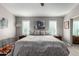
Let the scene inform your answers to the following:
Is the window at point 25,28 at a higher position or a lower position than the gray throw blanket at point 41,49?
higher

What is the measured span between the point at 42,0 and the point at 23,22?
27.6ft

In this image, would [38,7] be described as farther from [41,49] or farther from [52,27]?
[52,27]

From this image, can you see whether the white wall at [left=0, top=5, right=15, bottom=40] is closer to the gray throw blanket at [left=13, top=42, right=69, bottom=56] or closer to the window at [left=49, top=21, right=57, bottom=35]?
the gray throw blanket at [left=13, top=42, right=69, bottom=56]

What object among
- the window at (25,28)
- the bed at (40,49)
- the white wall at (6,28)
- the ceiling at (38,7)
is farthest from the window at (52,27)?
the bed at (40,49)

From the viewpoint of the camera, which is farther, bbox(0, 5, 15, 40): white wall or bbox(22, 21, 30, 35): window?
bbox(22, 21, 30, 35): window

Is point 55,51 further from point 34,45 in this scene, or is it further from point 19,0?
point 19,0

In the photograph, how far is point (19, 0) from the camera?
85 centimetres

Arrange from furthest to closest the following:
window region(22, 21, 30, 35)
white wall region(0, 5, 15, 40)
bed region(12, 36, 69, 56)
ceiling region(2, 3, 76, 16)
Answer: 1. window region(22, 21, 30, 35)
2. white wall region(0, 5, 15, 40)
3. ceiling region(2, 3, 76, 16)
4. bed region(12, 36, 69, 56)

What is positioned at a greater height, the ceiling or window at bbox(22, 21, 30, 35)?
the ceiling

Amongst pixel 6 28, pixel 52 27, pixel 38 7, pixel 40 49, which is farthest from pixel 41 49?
pixel 52 27

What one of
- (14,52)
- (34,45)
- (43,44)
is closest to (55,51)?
(43,44)

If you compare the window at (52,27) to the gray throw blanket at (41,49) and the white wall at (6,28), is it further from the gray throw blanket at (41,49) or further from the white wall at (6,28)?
the gray throw blanket at (41,49)

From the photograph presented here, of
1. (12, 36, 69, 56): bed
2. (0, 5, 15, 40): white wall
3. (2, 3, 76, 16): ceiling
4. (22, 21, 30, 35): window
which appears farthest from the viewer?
(22, 21, 30, 35): window

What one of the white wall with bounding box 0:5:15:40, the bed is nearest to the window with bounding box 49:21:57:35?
the white wall with bounding box 0:5:15:40
